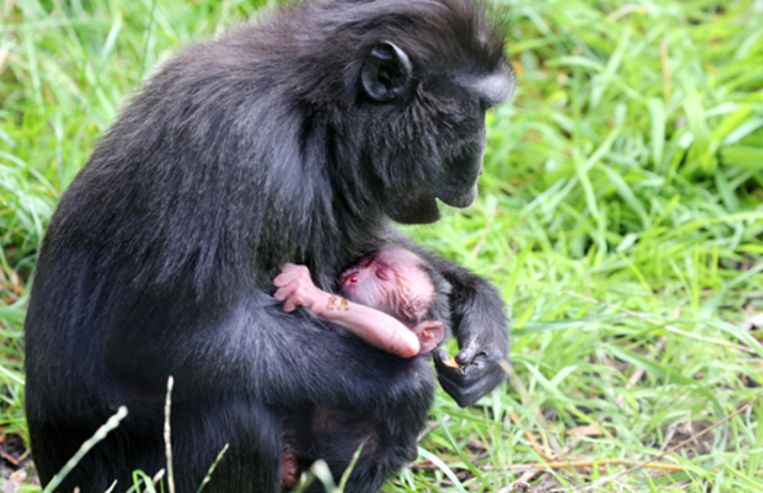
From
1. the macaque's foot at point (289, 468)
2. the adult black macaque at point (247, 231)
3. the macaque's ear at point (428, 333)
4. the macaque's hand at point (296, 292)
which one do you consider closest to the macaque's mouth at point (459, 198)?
the adult black macaque at point (247, 231)

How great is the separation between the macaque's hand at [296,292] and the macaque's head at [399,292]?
0.74ft

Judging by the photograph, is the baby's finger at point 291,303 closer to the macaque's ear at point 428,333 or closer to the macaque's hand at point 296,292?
the macaque's hand at point 296,292

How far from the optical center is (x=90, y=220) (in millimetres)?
4414

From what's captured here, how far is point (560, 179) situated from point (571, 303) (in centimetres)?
132

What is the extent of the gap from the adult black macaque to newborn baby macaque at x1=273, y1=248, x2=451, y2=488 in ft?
0.19

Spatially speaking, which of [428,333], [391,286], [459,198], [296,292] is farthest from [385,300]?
[459,198]

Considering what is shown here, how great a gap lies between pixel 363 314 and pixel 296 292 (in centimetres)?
24

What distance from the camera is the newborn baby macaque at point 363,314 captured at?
14.8 ft

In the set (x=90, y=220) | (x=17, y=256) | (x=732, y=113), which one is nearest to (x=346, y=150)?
(x=90, y=220)

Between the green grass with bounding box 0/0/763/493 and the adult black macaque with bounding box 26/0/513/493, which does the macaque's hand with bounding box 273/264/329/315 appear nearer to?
the adult black macaque with bounding box 26/0/513/493

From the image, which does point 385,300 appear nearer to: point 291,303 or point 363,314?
point 363,314

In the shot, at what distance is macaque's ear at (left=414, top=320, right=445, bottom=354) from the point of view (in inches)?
185

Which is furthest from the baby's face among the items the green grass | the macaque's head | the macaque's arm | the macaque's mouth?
the green grass

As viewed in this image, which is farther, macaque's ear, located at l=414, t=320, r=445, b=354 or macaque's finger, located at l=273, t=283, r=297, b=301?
macaque's ear, located at l=414, t=320, r=445, b=354
